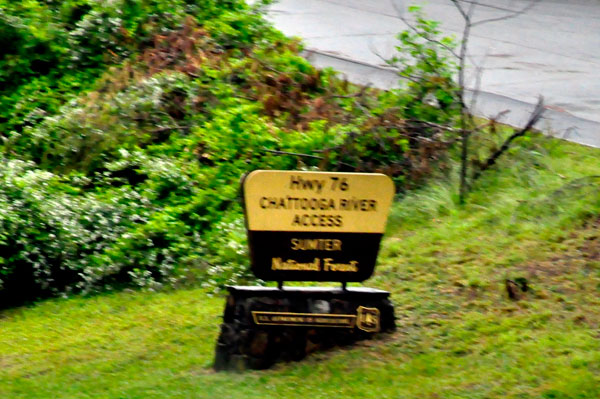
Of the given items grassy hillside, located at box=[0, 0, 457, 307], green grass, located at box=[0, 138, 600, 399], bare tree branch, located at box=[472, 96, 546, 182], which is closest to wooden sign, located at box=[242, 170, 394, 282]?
green grass, located at box=[0, 138, 600, 399]

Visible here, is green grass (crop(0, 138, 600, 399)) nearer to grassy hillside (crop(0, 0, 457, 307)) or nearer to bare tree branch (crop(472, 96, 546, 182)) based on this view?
bare tree branch (crop(472, 96, 546, 182))

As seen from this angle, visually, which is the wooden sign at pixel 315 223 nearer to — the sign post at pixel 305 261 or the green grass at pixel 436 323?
the sign post at pixel 305 261

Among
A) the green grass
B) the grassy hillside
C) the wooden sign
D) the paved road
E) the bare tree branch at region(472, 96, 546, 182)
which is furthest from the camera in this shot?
the paved road

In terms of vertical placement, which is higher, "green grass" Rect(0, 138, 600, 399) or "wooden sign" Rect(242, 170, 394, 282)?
"wooden sign" Rect(242, 170, 394, 282)

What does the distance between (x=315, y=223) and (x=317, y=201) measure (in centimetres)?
15

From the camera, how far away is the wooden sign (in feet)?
23.9

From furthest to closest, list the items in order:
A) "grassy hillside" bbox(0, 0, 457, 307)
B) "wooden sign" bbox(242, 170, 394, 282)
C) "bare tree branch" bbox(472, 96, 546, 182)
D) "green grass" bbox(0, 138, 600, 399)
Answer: "grassy hillside" bbox(0, 0, 457, 307), "bare tree branch" bbox(472, 96, 546, 182), "wooden sign" bbox(242, 170, 394, 282), "green grass" bbox(0, 138, 600, 399)

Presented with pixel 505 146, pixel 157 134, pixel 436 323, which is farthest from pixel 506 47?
pixel 436 323

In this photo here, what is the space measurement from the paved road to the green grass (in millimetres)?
2090

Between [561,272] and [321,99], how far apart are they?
5.10 metres

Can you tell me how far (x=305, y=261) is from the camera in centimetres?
744

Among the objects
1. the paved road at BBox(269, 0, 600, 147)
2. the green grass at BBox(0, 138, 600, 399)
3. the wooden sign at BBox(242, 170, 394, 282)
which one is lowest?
the green grass at BBox(0, 138, 600, 399)

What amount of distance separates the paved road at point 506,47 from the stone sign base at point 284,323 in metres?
4.83

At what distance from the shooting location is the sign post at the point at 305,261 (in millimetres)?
7203
